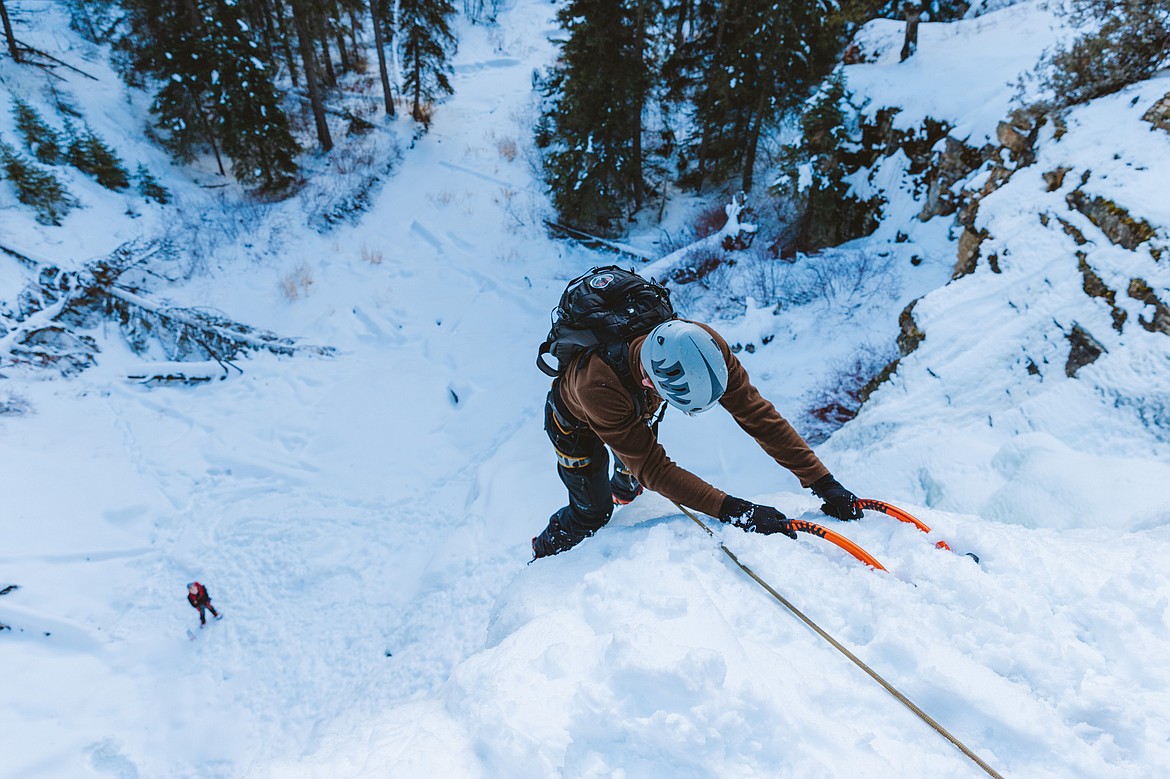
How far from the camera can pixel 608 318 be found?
2.80 meters

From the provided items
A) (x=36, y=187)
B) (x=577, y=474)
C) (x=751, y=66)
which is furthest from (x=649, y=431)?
(x=36, y=187)

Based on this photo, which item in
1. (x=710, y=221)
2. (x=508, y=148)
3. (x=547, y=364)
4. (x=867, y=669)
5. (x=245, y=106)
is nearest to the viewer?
(x=867, y=669)

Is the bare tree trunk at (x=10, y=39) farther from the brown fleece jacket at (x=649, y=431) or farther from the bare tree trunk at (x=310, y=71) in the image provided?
the brown fleece jacket at (x=649, y=431)

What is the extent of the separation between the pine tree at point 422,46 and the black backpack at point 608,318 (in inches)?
732

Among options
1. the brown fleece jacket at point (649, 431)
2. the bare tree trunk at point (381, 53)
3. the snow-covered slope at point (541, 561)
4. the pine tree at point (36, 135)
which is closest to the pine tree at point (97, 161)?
the pine tree at point (36, 135)

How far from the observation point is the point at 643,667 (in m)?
1.70

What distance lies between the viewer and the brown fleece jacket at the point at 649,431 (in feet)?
8.55

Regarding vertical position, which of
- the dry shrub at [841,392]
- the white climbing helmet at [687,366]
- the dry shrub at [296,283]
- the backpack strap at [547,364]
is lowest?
the dry shrub at [296,283]

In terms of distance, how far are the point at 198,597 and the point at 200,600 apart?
0.04 meters

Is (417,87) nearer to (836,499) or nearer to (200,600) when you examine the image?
(200,600)

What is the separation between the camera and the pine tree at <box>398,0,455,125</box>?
17.1 meters

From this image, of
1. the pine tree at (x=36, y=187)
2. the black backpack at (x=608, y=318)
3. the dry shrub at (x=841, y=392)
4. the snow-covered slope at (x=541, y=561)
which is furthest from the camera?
the pine tree at (x=36, y=187)

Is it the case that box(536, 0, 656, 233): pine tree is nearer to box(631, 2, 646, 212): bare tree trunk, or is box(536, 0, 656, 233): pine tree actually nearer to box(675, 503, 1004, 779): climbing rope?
box(631, 2, 646, 212): bare tree trunk

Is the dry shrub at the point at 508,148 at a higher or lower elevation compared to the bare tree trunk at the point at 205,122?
lower
